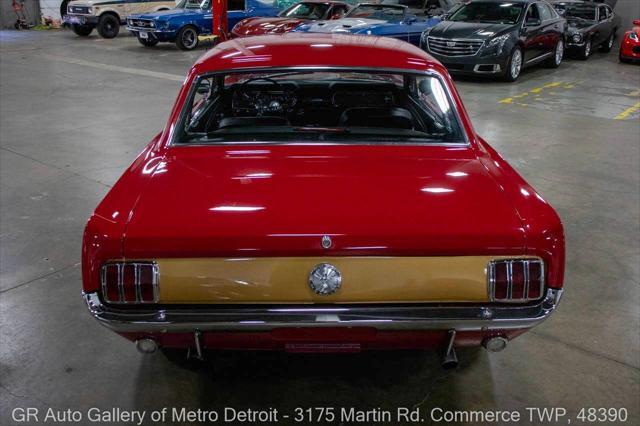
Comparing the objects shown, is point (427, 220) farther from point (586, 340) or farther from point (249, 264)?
point (586, 340)

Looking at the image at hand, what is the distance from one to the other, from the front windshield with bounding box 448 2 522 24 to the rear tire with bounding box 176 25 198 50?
655 centimetres

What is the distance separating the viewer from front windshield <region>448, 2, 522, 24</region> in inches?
414

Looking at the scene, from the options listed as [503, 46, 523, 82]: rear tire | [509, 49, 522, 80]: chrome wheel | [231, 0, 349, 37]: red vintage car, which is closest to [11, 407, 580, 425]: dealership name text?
Answer: [503, 46, 523, 82]: rear tire

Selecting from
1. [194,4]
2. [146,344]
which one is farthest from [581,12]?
[146,344]

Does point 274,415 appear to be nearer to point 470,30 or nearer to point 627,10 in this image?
point 470,30

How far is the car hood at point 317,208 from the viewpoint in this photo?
6.57 ft

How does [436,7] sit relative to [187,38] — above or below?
above

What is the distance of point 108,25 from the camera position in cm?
1658

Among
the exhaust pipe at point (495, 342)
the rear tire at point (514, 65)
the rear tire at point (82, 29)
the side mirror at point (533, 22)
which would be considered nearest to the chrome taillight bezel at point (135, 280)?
the exhaust pipe at point (495, 342)

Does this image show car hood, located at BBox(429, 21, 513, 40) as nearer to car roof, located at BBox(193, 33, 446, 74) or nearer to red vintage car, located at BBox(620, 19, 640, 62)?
red vintage car, located at BBox(620, 19, 640, 62)

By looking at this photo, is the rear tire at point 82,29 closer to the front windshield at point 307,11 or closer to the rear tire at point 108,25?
the rear tire at point 108,25

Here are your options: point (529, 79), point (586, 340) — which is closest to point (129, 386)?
point (586, 340)

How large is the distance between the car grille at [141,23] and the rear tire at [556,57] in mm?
8871

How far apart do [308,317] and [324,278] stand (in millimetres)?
148
